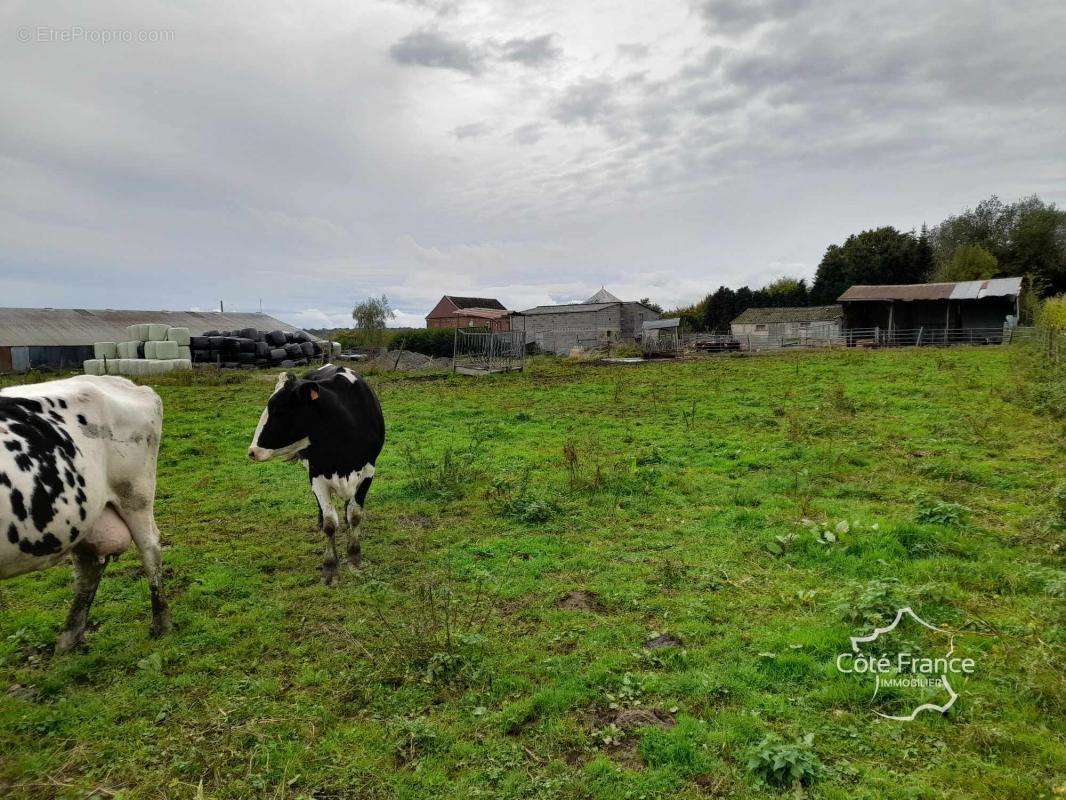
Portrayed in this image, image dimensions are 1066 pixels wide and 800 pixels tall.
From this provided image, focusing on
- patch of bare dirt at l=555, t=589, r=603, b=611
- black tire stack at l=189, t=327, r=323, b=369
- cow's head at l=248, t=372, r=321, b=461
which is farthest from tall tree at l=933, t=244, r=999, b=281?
cow's head at l=248, t=372, r=321, b=461

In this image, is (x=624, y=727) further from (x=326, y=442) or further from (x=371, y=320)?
(x=371, y=320)

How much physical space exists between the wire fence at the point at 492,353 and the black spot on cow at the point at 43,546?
22933 mm

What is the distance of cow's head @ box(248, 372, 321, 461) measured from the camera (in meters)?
6.23

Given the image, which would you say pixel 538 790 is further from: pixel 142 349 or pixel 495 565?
pixel 142 349

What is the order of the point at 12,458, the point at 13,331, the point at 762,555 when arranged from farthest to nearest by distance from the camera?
the point at 13,331 < the point at 762,555 < the point at 12,458

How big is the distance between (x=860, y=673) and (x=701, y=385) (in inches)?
640

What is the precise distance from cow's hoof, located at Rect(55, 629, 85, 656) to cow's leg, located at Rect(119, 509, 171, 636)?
518mm

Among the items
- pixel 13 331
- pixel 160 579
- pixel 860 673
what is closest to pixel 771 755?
pixel 860 673

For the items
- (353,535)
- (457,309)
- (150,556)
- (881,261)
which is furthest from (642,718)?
(457,309)

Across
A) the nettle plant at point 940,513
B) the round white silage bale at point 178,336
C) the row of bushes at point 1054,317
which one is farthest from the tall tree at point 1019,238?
the round white silage bale at point 178,336

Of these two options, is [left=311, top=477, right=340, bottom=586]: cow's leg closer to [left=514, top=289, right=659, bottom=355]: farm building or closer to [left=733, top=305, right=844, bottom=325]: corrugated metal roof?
[left=514, top=289, right=659, bottom=355]: farm building

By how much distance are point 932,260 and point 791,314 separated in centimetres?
1714

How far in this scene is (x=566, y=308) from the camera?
49156 mm

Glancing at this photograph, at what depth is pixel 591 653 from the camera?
4625 mm
